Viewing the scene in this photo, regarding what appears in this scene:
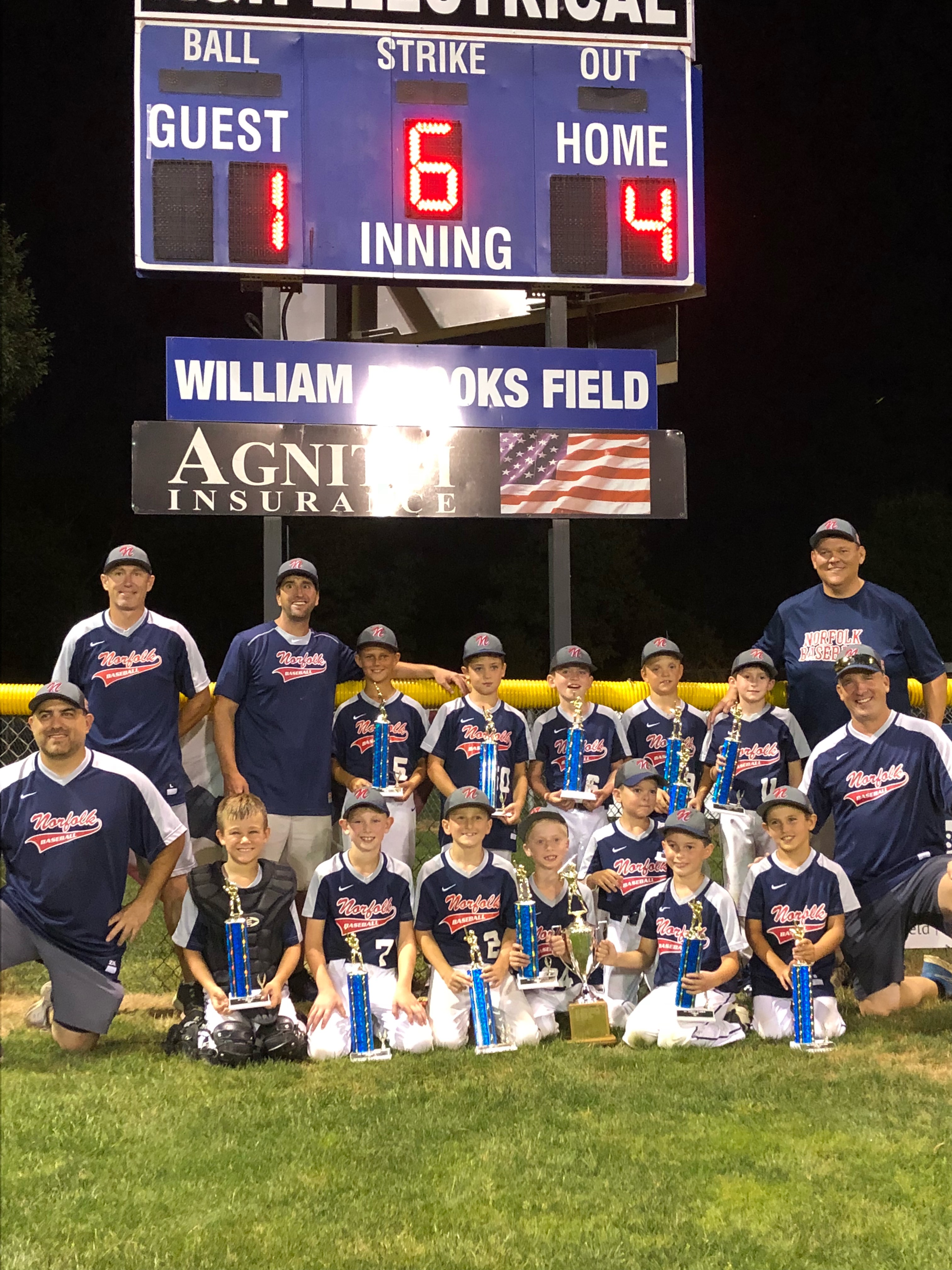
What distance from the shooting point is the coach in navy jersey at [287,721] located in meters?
6.11

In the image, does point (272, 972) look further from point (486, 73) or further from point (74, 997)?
point (486, 73)

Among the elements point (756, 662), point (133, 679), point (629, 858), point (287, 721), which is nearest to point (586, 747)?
point (629, 858)

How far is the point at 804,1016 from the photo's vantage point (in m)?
5.37

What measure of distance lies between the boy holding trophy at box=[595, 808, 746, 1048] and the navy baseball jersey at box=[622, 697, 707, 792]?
78cm

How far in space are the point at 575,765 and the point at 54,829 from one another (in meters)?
2.42

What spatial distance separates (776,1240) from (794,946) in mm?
2088

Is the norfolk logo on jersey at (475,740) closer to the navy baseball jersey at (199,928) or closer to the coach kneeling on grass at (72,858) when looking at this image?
the navy baseball jersey at (199,928)

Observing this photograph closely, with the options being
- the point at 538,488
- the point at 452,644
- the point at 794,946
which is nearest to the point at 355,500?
the point at 538,488

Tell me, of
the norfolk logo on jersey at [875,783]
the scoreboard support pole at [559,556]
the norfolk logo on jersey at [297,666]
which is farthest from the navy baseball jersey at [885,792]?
the norfolk logo on jersey at [297,666]

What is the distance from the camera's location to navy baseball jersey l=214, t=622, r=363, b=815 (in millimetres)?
6113

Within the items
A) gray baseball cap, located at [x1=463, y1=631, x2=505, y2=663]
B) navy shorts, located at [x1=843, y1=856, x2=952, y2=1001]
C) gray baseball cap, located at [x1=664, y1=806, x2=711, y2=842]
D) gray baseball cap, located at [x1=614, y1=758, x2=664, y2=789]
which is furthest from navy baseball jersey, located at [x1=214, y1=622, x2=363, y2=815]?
navy shorts, located at [x1=843, y1=856, x2=952, y2=1001]

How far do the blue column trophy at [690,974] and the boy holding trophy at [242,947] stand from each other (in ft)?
5.00

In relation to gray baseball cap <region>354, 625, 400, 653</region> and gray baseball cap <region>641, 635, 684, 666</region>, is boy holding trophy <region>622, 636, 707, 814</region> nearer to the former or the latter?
gray baseball cap <region>641, 635, 684, 666</region>

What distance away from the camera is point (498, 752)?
6.34 meters
